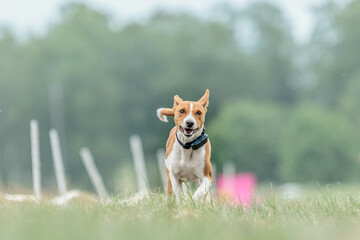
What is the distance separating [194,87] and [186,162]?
50607 millimetres

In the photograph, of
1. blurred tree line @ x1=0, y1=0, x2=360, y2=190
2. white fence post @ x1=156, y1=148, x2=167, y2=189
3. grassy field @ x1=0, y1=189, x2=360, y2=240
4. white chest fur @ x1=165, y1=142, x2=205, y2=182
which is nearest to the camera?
grassy field @ x1=0, y1=189, x2=360, y2=240

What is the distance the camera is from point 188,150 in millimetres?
7922

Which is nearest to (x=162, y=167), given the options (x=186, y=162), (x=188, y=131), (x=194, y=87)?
(x=186, y=162)

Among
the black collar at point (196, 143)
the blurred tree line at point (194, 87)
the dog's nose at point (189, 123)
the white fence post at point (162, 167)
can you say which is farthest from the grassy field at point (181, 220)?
the blurred tree line at point (194, 87)

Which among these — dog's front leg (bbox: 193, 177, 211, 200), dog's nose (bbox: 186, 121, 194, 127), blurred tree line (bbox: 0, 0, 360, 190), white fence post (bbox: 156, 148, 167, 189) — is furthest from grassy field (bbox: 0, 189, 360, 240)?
blurred tree line (bbox: 0, 0, 360, 190)

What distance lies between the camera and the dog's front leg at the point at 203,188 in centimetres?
742

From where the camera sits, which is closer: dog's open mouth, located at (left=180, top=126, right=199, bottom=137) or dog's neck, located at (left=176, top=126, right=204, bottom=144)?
dog's open mouth, located at (left=180, top=126, right=199, bottom=137)

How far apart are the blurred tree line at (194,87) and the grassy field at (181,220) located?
4337 centimetres

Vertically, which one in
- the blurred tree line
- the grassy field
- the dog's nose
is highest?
the blurred tree line

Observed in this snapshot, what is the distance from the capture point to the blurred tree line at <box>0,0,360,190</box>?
56.3 meters

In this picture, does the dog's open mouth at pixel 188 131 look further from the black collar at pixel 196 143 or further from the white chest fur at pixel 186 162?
the white chest fur at pixel 186 162

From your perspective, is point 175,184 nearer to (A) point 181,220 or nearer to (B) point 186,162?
(B) point 186,162

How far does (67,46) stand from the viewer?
230 ft

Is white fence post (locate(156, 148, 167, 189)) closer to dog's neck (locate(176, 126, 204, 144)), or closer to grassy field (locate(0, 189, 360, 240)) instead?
dog's neck (locate(176, 126, 204, 144))
